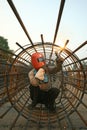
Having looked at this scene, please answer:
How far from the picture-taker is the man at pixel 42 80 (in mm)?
5340

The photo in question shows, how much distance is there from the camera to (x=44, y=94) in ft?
19.4

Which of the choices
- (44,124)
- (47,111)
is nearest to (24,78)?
(47,111)

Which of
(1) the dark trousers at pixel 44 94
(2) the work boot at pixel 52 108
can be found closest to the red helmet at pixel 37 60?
(1) the dark trousers at pixel 44 94

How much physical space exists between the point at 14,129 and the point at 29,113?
0.68m

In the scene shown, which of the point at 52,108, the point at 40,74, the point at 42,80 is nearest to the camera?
the point at 40,74

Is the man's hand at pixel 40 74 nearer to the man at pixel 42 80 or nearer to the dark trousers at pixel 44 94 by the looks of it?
the man at pixel 42 80

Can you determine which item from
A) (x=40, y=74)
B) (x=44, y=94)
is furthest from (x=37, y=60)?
(x=44, y=94)

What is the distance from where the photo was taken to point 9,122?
5.61 metres

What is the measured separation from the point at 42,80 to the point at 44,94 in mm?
521

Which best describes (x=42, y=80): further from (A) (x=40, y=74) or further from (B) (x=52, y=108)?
(B) (x=52, y=108)

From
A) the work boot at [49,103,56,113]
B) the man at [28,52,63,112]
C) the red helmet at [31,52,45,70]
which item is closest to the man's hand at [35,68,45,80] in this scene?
the man at [28,52,63,112]

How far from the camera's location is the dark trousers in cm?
584

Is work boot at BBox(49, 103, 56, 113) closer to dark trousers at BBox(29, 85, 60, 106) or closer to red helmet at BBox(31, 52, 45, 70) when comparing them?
dark trousers at BBox(29, 85, 60, 106)

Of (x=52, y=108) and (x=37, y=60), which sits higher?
(x=37, y=60)
